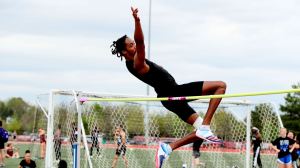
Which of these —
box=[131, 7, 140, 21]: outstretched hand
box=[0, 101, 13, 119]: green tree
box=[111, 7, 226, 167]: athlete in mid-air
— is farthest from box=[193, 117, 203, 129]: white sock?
box=[0, 101, 13, 119]: green tree

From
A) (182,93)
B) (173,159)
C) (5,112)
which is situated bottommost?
(173,159)

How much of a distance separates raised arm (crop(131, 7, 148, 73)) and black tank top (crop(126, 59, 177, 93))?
12 cm

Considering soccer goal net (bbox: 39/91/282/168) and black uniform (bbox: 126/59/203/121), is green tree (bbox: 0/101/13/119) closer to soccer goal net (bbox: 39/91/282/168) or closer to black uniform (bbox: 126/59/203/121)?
soccer goal net (bbox: 39/91/282/168)

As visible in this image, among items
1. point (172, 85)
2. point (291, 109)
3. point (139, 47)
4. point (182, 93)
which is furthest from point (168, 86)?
point (291, 109)

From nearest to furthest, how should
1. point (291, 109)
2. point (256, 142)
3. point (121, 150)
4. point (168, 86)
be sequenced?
point (168, 86)
point (121, 150)
point (256, 142)
point (291, 109)

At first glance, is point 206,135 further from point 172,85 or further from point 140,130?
point 140,130

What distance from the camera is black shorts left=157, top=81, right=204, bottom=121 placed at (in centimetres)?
768

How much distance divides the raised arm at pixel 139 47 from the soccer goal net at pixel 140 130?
572cm

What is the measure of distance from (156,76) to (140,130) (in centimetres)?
847

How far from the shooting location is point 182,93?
7.74m

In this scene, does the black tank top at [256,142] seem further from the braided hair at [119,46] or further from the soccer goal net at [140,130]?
the braided hair at [119,46]

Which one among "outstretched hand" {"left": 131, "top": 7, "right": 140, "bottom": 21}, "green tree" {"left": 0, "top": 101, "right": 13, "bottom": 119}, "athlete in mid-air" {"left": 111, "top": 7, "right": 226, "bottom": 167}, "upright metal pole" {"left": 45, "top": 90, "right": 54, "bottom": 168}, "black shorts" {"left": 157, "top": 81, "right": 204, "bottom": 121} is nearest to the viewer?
"outstretched hand" {"left": 131, "top": 7, "right": 140, "bottom": 21}

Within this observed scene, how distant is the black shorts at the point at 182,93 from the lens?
768 centimetres

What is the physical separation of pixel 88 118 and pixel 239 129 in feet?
13.9
